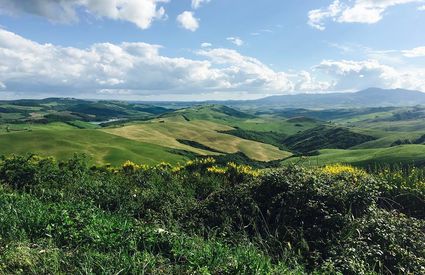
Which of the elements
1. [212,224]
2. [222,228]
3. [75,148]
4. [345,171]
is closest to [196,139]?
[75,148]

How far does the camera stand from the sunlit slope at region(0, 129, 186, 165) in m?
87.8

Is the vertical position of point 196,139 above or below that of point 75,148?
below

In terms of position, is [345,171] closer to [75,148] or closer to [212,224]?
[212,224]

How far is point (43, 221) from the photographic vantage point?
898 cm

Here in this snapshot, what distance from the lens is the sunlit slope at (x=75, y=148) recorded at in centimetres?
8781

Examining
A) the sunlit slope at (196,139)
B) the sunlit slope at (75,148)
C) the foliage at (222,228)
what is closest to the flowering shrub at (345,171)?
the foliage at (222,228)

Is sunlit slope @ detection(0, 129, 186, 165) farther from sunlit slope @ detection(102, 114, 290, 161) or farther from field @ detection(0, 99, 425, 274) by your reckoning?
field @ detection(0, 99, 425, 274)

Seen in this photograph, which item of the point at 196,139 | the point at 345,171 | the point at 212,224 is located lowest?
the point at 196,139

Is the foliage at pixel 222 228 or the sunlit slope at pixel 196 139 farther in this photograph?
the sunlit slope at pixel 196 139

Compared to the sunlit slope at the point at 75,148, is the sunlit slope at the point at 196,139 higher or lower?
lower

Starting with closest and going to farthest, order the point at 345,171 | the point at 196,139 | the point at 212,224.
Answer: the point at 212,224
the point at 345,171
the point at 196,139

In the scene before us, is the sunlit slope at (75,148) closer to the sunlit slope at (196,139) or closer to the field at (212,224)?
the sunlit slope at (196,139)

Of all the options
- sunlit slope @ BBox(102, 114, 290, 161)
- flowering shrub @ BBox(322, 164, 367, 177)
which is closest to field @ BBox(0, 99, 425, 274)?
flowering shrub @ BBox(322, 164, 367, 177)

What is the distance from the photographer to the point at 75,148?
307 ft
